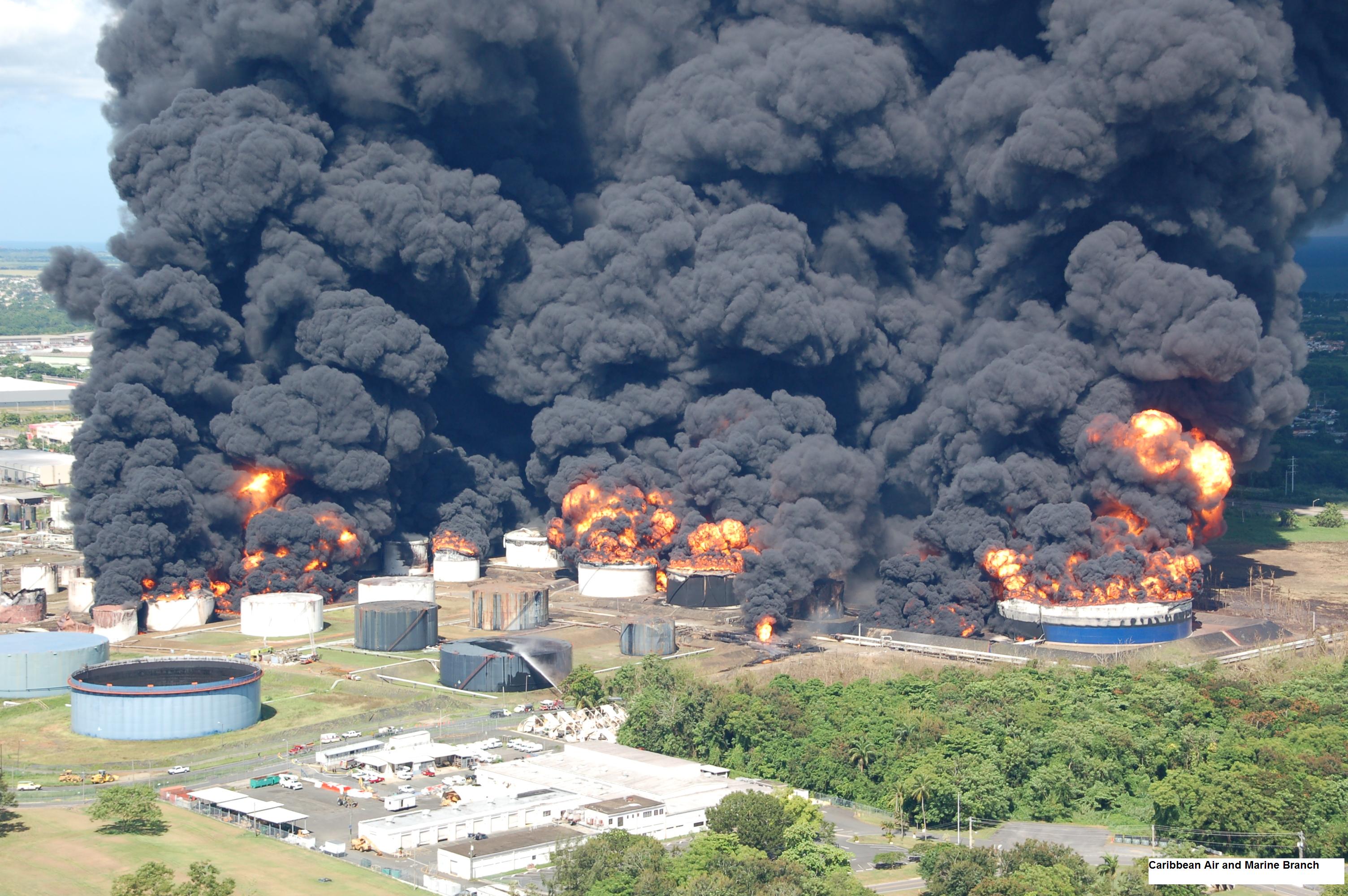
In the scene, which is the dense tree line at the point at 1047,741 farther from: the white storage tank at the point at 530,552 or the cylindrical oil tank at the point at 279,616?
the white storage tank at the point at 530,552

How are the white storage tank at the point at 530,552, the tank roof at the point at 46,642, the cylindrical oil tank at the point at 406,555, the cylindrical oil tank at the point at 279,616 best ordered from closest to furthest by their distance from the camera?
1. the tank roof at the point at 46,642
2. the cylindrical oil tank at the point at 279,616
3. the cylindrical oil tank at the point at 406,555
4. the white storage tank at the point at 530,552

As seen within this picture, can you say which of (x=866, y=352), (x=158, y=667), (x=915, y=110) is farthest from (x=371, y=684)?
(x=915, y=110)

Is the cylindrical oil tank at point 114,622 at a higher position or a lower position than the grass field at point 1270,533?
lower

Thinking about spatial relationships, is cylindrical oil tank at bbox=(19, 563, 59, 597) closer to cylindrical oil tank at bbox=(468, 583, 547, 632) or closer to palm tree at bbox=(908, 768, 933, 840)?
cylindrical oil tank at bbox=(468, 583, 547, 632)

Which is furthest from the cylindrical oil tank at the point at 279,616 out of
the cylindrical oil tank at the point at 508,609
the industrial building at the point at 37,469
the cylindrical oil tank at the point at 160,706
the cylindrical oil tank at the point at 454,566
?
the industrial building at the point at 37,469

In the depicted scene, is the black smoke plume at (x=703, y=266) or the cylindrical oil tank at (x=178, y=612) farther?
the cylindrical oil tank at (x=178, y=612)

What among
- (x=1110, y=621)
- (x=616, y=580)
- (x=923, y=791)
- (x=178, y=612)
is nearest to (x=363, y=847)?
(x=923, y=791)
